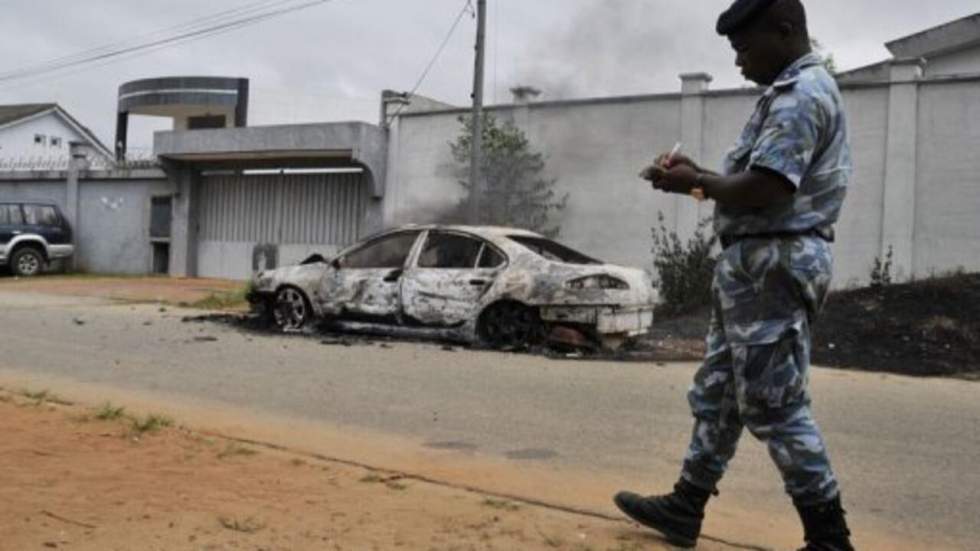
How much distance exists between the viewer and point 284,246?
68.4ft

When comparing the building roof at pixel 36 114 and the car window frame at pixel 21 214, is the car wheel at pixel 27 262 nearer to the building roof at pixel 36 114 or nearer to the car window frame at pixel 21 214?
the car window frame at pixel 21 214

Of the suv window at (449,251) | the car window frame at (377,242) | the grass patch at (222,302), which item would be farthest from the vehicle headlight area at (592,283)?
the grass patch at (222,302)

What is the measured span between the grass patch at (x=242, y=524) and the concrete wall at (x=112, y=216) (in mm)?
19871

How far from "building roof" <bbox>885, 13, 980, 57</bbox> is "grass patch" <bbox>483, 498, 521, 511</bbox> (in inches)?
601

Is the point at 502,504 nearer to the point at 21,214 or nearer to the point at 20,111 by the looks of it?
the point at 21,214

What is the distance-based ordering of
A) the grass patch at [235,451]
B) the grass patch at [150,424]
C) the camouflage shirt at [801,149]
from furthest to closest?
the grass patch at [150,424] → the grass patch at [235,451] → the camouflage shirt at [801,149]

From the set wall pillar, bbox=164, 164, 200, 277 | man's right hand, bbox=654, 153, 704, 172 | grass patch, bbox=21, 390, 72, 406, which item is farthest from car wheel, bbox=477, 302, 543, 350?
wall pillar, bbox=164, 164, 200, 277

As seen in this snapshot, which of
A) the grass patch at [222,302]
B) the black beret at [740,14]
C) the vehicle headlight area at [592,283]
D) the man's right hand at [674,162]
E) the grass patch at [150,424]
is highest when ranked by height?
the black beret at [740,14]

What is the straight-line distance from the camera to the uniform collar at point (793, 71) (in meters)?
3.21

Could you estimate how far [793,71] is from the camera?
3.26 meters

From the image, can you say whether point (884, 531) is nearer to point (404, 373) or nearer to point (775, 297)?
point (775, 297)

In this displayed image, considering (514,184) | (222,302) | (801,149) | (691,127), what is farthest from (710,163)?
(801,149)

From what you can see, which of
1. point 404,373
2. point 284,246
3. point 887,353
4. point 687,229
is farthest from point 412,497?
point 284,246

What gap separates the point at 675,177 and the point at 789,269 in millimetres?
468
